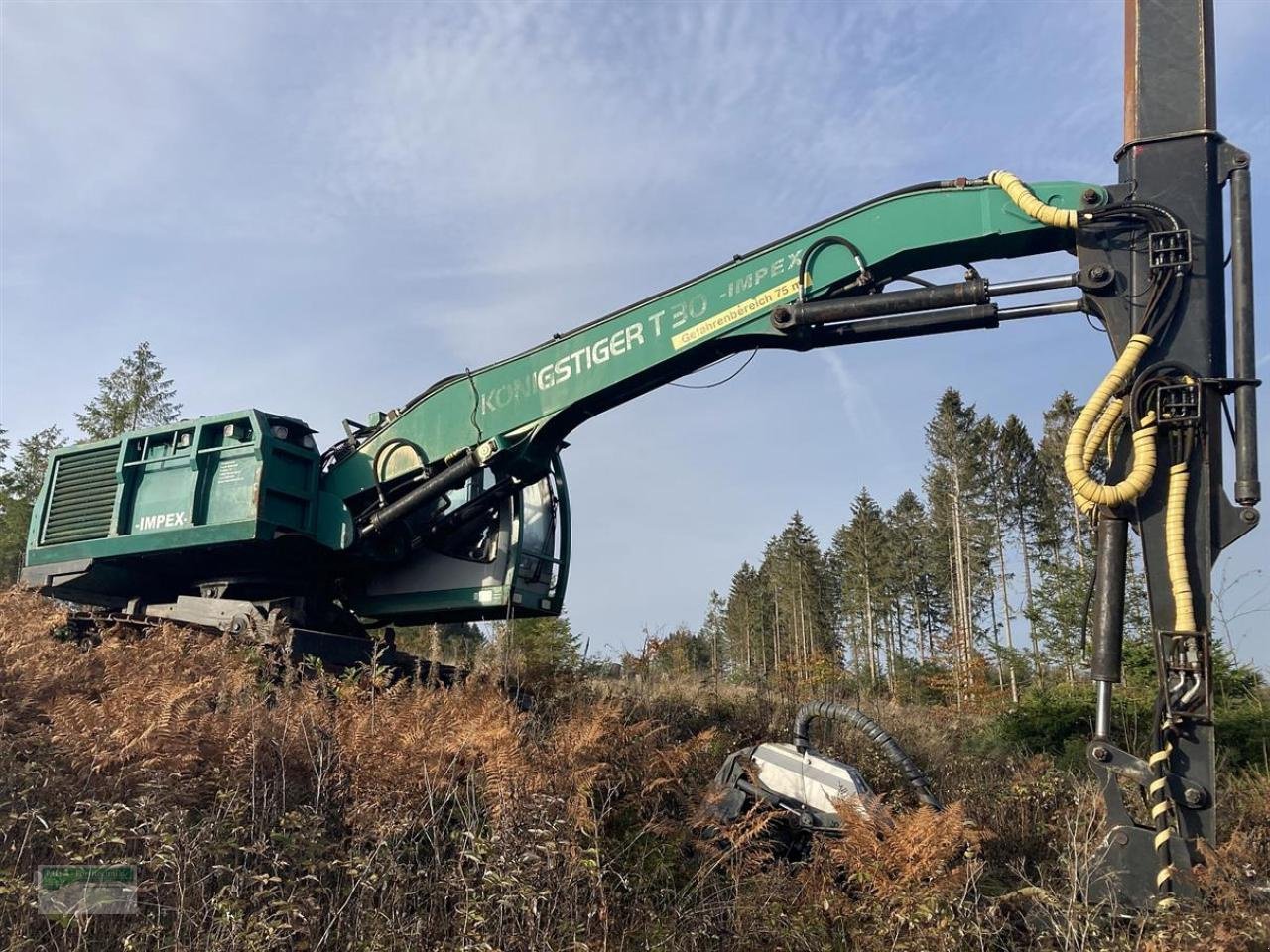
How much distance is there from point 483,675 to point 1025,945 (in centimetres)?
535

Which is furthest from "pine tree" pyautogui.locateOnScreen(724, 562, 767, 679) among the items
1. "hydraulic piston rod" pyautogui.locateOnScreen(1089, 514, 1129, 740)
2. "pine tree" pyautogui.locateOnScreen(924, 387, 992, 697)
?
"hydraulic piston rod" pyautogui.locateOnScreen(1089, 514, 1129, 740)

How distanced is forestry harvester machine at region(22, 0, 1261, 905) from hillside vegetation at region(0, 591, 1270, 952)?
52 centimetres

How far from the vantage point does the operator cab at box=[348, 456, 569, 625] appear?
962 cm

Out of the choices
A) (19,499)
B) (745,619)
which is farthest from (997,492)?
(19,499)

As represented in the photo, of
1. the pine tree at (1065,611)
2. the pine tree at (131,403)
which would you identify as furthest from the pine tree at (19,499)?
the pine tree at (1065,611)

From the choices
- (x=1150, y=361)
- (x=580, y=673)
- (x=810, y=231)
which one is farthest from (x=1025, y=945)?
(x=580, y=673)

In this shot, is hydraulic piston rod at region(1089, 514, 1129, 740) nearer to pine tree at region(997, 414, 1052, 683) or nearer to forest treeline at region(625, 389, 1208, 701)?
forest treeline at region(625, 389, 1208, 701)

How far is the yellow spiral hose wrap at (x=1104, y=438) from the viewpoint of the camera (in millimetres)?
5172

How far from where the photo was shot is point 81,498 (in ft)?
35.3

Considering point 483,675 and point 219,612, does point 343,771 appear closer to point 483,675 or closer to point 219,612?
point 483,675

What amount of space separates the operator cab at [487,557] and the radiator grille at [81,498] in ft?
10.1

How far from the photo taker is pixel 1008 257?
667cm

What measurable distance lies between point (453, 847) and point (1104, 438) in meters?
4.03

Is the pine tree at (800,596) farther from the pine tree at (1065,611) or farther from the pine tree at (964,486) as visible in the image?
the pine tree at (1065,611)
